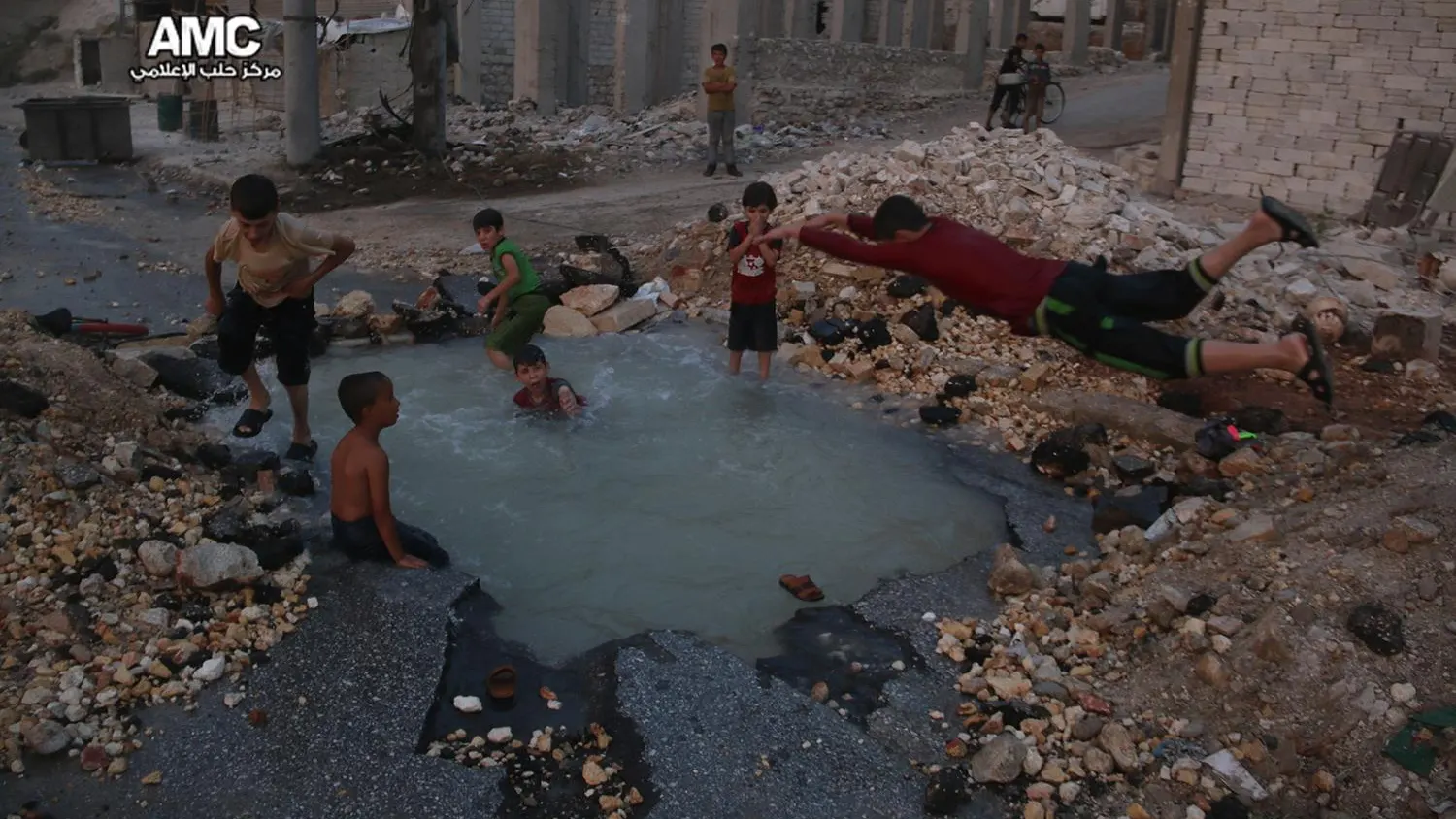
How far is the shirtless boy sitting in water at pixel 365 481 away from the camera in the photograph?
439 centimetres

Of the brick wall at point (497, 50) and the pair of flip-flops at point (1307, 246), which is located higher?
the brick wall at point (497, 50)

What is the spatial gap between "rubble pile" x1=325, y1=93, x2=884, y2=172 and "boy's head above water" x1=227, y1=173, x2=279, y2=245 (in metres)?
10.2

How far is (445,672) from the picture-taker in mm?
3963

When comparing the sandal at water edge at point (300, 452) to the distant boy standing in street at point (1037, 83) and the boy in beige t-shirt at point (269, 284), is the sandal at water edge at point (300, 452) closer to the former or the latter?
the boy in beige t-shirt at point (269, 284)

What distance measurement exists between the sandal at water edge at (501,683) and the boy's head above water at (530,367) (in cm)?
278

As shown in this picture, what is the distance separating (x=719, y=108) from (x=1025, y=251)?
6.77 metres

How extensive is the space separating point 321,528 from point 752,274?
3.10m

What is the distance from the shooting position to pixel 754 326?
714cm

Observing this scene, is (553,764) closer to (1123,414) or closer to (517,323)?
(517,323)

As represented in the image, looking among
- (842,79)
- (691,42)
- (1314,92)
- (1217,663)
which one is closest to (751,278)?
(1217,663)

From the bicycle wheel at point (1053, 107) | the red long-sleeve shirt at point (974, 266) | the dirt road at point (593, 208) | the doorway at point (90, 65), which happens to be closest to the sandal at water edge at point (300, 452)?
the red long-sleeve shirt at point (974, 266)

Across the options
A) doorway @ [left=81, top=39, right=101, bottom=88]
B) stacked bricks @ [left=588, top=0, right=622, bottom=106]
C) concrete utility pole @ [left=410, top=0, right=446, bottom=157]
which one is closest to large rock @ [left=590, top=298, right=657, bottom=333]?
concrete utility pole @ [left=410, top=0, right=446, bottom=157]

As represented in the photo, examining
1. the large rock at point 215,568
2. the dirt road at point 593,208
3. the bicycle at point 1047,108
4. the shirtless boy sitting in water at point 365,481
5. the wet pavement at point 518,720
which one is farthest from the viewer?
the bicycle at point 1047,108

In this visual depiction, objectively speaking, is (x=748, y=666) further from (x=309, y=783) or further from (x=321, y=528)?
(x=321, y=528)
